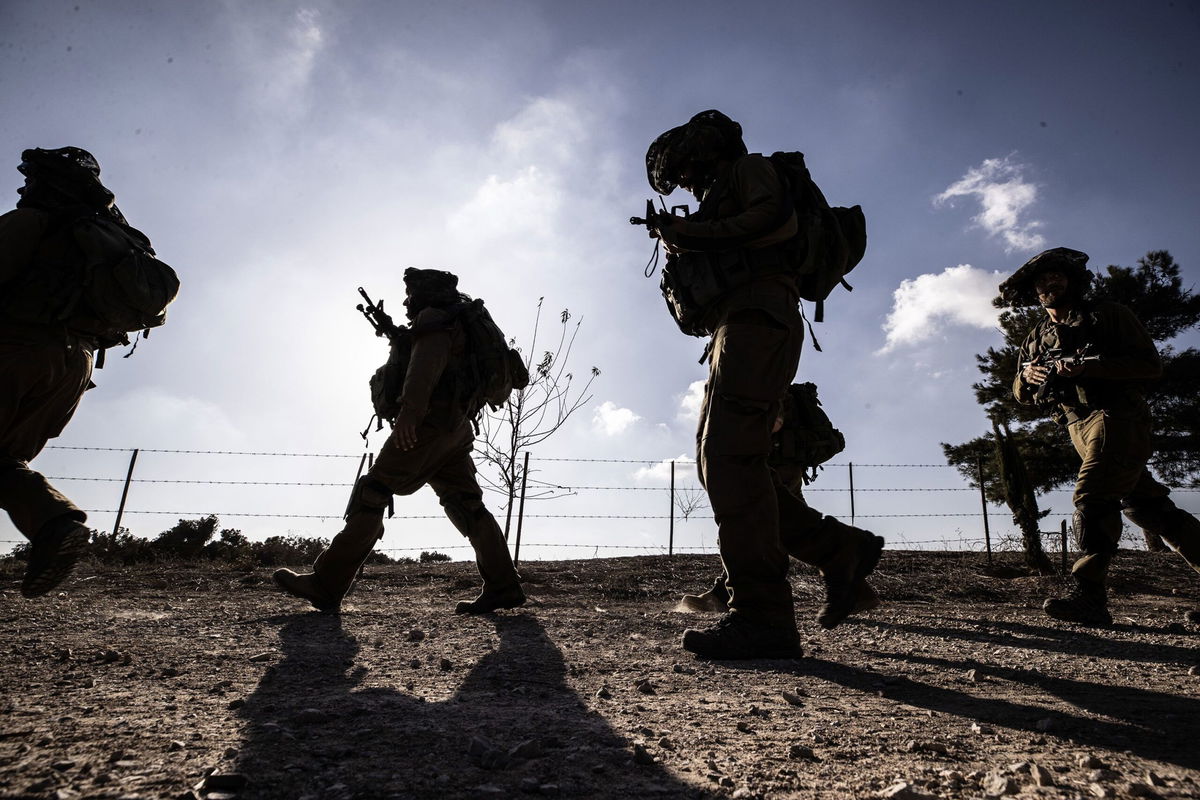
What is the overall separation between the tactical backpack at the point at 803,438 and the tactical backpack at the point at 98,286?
448 cm

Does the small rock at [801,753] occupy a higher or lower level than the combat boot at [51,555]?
lower

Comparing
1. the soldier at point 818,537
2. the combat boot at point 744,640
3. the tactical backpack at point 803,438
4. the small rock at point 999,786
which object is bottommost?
the small rock at point 999,786

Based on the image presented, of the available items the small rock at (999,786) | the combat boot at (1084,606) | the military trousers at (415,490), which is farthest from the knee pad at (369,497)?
the combat boot at (1084,606)

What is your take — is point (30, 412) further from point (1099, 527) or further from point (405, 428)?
point (1099, 527)

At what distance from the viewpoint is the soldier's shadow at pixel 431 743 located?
1.12m

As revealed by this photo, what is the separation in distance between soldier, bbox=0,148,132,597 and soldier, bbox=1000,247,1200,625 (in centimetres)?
516

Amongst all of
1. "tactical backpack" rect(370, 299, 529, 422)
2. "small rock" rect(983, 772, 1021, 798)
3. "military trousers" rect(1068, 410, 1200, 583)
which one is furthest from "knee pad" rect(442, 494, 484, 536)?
"military trousers" rect(1068, 410, 1200, 583)

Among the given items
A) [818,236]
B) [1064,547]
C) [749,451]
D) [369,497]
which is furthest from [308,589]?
[1064,547]

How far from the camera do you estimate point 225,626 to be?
327cm

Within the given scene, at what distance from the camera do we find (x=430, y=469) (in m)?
4.16

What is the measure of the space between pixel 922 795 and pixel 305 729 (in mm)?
1258

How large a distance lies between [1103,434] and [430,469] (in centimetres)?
414

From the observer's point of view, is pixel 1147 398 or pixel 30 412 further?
pixel 1147 398

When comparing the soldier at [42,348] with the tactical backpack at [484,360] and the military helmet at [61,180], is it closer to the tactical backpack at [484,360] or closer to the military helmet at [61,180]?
the military helmet at [61,180]
